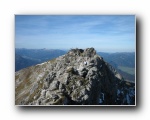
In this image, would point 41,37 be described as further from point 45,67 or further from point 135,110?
point 135,110

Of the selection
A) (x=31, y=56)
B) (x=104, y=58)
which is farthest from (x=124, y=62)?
(x=31, y=56)

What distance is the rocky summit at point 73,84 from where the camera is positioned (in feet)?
29.1

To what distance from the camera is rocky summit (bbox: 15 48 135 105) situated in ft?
29.1

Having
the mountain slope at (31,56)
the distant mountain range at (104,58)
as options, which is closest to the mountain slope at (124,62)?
the distant mountain range at (104,58)

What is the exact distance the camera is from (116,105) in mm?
8898

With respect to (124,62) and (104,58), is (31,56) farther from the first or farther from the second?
(124,62)

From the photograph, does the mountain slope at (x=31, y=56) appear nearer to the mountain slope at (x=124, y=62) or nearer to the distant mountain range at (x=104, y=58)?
the distant mountain range at (x=104, y=58)

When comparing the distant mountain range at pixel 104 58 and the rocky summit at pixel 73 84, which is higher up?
the distant mountain range at pixel 104 58

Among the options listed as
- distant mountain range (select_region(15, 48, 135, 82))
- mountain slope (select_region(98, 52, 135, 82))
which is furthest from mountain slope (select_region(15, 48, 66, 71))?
mountain slope (select_region(98, 52, 135, 82))

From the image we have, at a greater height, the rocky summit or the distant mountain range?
the distant mountain range

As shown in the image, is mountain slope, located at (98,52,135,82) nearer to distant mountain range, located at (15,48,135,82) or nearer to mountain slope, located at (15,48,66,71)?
distant mountain range, located at (15,48,135,82)

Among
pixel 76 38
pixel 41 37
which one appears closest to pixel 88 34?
pixel 76 38

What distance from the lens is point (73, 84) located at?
8945 millimetres

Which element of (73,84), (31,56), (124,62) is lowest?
(73,84)
